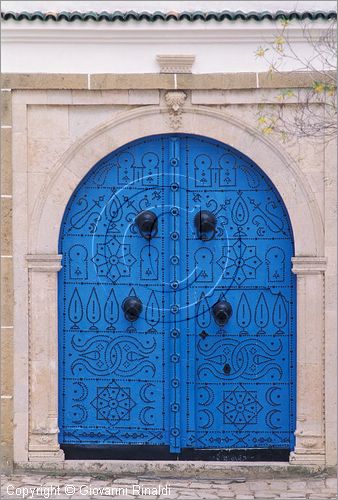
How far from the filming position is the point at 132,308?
768cm

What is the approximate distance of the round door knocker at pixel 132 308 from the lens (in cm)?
768

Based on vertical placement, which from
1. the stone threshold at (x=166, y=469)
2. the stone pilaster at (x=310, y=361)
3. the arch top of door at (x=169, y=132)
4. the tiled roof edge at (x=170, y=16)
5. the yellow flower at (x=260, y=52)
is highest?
the tiled roof edge at (x=170, y=16)

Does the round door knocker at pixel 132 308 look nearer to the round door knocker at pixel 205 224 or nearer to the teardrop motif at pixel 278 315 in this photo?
the round door knocker at pixel 205 224

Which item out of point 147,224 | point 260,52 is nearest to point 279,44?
point 260,52

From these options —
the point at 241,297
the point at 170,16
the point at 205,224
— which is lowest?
the point at 241,297

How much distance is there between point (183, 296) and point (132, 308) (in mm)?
420

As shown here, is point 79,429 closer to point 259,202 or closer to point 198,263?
point 198,263

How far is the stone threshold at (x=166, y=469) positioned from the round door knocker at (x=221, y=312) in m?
1.13

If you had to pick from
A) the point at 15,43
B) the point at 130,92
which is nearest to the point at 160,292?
the point at 130,92

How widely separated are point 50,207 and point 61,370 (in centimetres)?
130

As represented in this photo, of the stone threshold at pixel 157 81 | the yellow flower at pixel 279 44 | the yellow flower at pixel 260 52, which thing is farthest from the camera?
the stone threshold at pixel 157 81

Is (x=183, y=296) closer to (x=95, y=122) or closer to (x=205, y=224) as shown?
(x=205, y=224)

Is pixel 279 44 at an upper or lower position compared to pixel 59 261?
upper

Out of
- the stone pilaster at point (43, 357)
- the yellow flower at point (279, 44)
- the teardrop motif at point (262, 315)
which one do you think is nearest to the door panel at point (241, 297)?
the teardrop motif at point (262, 315)
